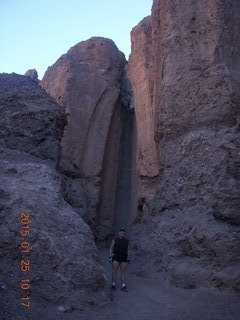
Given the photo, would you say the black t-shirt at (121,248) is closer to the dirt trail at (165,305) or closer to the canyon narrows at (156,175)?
the dirt trail at (165,305)

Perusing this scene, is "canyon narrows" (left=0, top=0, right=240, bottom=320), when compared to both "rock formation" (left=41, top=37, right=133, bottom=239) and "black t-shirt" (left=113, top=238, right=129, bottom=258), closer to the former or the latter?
"rock formation" (left=41, top=37, right=133, bottom=239)

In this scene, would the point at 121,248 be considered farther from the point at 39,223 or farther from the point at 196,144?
the point at 196,144

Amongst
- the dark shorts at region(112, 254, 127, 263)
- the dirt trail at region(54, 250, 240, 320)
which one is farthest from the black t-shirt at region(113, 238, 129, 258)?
the dirt trail at region(54, 250, 240, 320)

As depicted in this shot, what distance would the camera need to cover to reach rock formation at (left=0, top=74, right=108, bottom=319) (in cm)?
558

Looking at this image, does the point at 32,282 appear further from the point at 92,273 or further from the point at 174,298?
the point at 174,298

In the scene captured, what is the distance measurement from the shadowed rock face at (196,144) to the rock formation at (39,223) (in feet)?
6.81

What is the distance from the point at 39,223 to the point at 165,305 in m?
2.45

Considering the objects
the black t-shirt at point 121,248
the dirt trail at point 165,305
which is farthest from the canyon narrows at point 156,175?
the black t-shirt at point 121,248

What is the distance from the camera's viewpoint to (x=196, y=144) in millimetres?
8359

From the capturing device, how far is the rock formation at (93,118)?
13.0 m

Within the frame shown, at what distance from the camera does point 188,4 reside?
987cm

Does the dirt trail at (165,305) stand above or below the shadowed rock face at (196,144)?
below

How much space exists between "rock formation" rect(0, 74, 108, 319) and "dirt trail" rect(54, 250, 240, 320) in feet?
1.03

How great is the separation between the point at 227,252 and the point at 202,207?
116 cm
